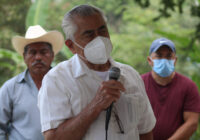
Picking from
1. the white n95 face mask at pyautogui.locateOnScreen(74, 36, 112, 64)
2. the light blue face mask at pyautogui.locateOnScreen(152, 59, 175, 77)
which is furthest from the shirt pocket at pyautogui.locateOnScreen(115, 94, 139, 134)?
the light blue face mask at pyautogui.locateOnScreen(152, 59, 175, 77)

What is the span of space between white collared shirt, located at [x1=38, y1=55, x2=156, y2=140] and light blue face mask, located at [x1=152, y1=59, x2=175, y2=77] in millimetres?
1299

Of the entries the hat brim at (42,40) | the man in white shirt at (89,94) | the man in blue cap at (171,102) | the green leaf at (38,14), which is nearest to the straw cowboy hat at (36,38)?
the hat brim at (42,40)

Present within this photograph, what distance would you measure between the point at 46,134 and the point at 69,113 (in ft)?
0.57

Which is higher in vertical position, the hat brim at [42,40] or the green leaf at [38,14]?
the green leaf at [38,14]

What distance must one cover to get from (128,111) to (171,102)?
4.48 feet

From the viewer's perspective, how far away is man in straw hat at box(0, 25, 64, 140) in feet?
9.71

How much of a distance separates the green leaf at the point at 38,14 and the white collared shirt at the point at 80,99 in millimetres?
4622

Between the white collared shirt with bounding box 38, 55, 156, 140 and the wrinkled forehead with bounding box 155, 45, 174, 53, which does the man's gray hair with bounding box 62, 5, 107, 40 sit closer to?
the white collared shirt with bounding box 38, 55, 156, 140

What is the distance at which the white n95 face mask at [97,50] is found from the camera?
1943mm

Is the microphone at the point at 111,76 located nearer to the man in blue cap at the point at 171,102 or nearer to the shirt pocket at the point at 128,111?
the shirt pocket at the point at 128,111

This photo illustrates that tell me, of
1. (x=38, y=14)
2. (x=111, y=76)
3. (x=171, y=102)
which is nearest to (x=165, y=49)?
(x=171, y=102)

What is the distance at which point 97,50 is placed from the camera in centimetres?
193

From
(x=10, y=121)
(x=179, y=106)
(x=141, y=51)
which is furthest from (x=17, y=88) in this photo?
(x=141, y=51)

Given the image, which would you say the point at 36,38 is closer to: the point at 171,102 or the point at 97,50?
the point at 171,102
